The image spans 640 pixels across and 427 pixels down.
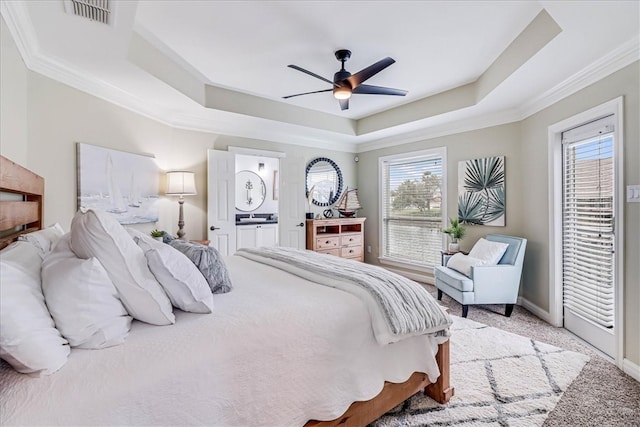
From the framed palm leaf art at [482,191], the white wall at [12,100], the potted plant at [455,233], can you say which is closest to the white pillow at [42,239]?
the white wall at [12,100]

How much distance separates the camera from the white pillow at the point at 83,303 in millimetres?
1028

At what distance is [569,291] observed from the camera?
2.96m

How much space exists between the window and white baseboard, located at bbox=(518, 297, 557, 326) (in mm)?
1233

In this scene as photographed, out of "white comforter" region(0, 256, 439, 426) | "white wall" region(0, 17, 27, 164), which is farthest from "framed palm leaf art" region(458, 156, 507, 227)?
"white wall" region(0, 17, 27, 164)

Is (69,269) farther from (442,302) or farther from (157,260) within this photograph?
(442,302)

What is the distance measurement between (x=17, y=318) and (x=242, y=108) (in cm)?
346

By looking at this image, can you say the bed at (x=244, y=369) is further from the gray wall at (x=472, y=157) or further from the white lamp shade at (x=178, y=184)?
the gray wall at (x=472, y=157)

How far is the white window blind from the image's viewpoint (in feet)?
8.09

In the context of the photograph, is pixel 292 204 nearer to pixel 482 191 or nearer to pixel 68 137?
pixel 482 191

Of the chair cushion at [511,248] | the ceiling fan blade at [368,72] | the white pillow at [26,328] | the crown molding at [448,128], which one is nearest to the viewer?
the white pillow at [26,328]

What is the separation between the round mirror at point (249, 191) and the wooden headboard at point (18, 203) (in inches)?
105

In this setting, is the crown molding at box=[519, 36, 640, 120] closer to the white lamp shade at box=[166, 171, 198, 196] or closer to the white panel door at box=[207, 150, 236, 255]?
the white panel door at box=[207, 150, 236, 255]

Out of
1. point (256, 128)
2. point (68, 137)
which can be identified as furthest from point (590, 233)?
point (68, 137)

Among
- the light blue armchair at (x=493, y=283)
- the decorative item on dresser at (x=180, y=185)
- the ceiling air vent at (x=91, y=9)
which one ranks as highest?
the ceiling air vent at (x=91, y=9)
